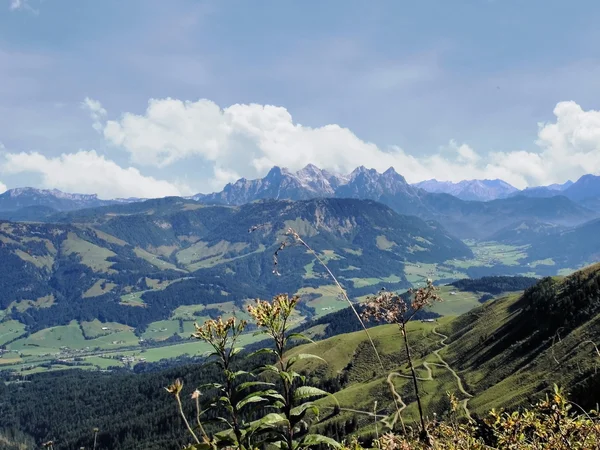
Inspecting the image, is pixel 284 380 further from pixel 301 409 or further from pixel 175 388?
pixel 175 388

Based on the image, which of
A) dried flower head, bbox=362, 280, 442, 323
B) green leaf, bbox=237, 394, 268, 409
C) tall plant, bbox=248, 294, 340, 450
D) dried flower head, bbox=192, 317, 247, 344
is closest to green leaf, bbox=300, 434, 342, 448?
tall plant, bbox=248, 294, 340, 450

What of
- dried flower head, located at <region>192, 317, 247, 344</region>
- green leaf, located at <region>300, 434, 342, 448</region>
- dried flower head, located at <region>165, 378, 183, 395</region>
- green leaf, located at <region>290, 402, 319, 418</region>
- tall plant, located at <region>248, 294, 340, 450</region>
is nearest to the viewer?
dried flower head, located at <region>165, 378, 183, 395</region>

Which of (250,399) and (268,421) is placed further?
(250,399)

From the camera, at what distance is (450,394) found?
878 cm

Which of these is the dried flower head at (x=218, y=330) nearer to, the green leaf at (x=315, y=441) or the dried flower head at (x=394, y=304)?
the green leaf at (x=315, y=441)

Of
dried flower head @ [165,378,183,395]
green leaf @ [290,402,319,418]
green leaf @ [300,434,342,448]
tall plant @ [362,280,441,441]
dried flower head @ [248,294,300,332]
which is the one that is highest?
dried flower head @ [248,294,300,332]

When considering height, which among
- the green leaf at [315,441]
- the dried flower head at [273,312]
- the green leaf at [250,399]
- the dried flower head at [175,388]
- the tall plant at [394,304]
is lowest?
the green leaf at [315,441]

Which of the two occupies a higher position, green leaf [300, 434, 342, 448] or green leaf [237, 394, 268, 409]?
green leaf [237, 394, 268, 409]

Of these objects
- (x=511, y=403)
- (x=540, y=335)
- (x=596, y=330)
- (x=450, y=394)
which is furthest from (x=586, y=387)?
(x=450, y=394)

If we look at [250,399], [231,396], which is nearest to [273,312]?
[250,399]

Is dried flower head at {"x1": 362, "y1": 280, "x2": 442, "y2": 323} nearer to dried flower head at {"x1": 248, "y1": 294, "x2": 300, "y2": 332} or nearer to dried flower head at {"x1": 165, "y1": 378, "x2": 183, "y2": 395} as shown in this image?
dried flower head at {"x1": 248, "y1": 294, "x2": 300, "y2": 332}

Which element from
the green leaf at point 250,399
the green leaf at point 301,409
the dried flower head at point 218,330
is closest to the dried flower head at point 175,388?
the dried flower head at point 218,330

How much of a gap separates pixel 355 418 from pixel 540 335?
255 ft

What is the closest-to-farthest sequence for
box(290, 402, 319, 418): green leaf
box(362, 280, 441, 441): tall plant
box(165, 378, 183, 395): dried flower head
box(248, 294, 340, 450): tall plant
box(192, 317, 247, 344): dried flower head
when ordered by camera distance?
box(165, 378, 183, 395): dried flower head
box(248, 294, 340, 450): tall plant
box(192, 317, 247, 344): dried flower head
box(290, 402, 319, 418): green leaf
box(362, 280, 441, 441): tall plant
